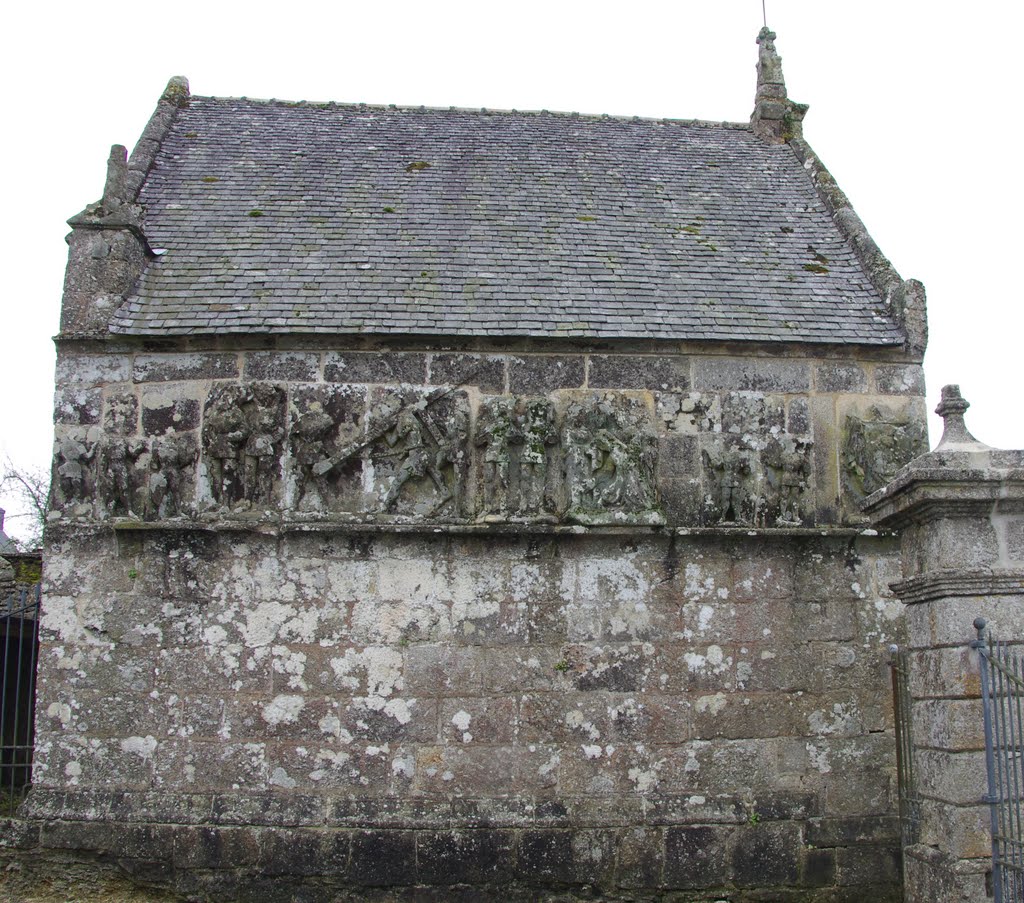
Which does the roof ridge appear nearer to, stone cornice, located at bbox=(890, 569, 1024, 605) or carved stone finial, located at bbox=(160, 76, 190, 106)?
carved stone finial, located at bbox=(160, 76, 190, 106)

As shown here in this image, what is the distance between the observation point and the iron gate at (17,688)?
8.38m

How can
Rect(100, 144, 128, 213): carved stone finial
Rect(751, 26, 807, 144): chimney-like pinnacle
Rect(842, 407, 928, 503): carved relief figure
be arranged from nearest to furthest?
Rect(842, 407, 928, 503): carved relief figure, Rect(100, 144, 128, 213): carved stone finial, Rect(751, 26, 807, 144): chimney-like pinnacle

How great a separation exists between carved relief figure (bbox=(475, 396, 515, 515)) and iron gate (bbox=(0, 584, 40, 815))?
413cm

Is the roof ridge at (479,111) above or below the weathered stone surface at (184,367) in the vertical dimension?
above

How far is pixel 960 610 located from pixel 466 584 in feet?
12.7

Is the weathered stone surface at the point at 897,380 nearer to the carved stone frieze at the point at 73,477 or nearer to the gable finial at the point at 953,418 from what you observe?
the gable finial at the point at 953,418

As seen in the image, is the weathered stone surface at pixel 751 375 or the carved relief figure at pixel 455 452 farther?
the weathered stone surface at pixel 751 375

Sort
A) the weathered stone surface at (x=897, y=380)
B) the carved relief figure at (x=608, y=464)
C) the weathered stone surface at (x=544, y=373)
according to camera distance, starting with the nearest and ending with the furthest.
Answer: the carved relief figure at (x=608, y=464)
the weathered stone surface at (x=544, y=373)
the weathered stone surface at (x=897, y=380)

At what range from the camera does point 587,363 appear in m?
8.62

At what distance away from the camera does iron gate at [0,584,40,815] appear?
838cm

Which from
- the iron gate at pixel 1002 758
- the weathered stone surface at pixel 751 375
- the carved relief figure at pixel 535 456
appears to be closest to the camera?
the iron gate at pixel 1002 758

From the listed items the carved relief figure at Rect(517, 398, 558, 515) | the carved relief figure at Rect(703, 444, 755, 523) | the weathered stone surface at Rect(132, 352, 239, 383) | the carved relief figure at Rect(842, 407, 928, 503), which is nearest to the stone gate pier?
the carved relief figure at Rect(703, 444, 755, 523)

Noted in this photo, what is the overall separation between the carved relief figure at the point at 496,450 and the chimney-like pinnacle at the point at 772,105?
6.26 meters

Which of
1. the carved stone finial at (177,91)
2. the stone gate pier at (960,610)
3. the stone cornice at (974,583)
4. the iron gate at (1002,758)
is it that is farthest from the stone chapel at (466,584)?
the carved stone finial at (177,91)
